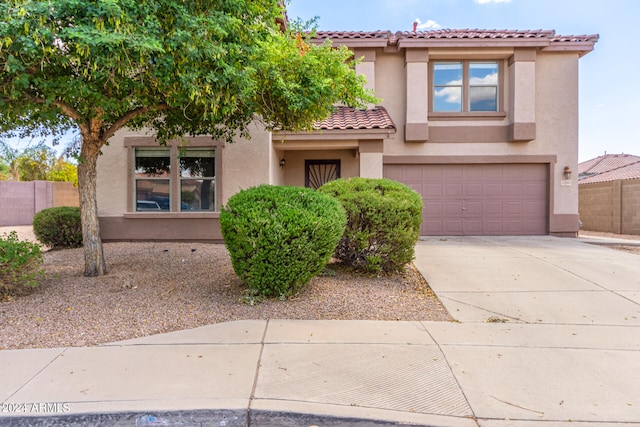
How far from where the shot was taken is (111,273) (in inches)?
268

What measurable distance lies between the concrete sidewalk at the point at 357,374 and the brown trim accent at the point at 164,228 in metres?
5.83

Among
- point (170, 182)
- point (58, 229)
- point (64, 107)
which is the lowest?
point (58, 229)

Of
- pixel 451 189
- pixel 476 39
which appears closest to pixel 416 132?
pixel 451 189

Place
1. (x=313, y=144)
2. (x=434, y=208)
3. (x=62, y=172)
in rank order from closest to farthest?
1. (x=313, y=144)
2. (x=434, y=208)
3. (x=62, y=172)

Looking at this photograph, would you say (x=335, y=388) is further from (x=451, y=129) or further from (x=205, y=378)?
(x=451, y=129)

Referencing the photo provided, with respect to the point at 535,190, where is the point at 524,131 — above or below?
above

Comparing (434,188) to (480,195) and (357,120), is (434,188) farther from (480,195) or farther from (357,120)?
(357,120)

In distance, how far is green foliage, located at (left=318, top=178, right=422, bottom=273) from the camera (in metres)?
6.43

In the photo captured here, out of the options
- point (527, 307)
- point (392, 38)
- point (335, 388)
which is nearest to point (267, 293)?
point (335, 388)

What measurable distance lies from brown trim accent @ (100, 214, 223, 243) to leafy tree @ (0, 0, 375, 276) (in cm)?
342

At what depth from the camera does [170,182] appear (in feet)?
33.8

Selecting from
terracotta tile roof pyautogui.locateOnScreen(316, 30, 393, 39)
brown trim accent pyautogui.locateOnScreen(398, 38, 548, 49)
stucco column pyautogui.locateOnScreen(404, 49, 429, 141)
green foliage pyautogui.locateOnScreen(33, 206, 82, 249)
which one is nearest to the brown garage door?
stucco column pyautogui.locateOnScreen(404, 49, 429, 141)

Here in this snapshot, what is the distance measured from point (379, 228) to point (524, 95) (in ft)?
28.3

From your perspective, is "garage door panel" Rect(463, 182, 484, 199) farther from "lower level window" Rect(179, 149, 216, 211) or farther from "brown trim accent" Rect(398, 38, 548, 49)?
"lower level window" Rect(179, 149, 216, 211)
